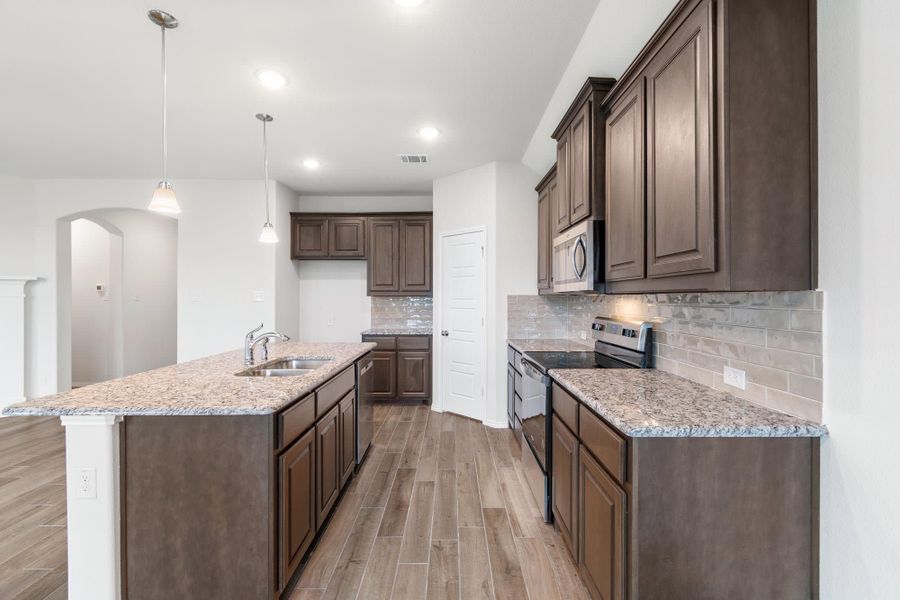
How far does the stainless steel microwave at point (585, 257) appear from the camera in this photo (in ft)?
7.27

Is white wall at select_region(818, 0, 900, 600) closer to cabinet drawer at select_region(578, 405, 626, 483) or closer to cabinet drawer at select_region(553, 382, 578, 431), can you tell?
cabinet drawer at select_region(578, 405, 626, 483)

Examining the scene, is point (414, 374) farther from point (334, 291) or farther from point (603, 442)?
point (603, 442)

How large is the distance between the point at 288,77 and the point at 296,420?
6.88 feet

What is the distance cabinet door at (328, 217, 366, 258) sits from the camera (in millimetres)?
5227

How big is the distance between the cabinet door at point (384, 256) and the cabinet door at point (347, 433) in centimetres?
239

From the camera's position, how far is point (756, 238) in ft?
4.20

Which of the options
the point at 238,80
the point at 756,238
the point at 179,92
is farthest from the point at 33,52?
the point at 756,238

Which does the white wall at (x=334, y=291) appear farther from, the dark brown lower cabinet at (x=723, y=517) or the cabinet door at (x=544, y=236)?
the dark brown lower cabinet at (x=723, y=517)

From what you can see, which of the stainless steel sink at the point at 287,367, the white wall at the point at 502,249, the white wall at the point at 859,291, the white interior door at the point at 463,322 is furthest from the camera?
the white interior door at the point at 463,322

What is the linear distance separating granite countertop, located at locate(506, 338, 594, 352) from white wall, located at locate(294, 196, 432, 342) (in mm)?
2451

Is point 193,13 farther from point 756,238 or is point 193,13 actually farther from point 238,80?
point 756,238

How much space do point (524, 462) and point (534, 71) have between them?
258cm

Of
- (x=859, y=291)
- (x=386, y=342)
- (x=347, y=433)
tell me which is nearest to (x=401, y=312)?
(x=386, y=342)

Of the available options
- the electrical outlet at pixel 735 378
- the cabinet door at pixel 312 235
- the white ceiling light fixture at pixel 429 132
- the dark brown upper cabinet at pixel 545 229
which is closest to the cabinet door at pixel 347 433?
the dark brown upper cabinet at pixel 545 229
